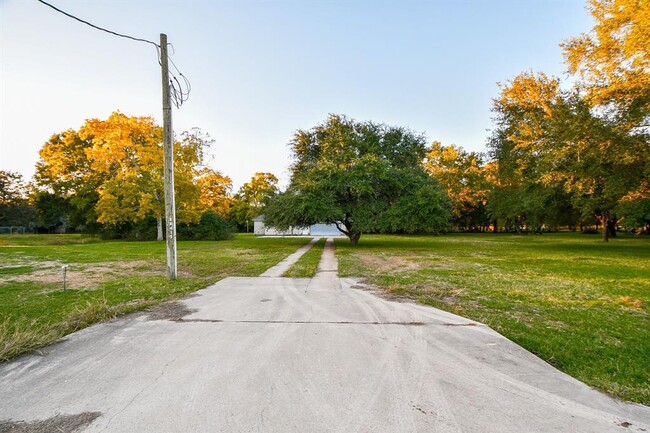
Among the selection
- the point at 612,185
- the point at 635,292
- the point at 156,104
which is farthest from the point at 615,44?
the point at 156,104

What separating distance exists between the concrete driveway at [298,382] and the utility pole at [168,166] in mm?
3747

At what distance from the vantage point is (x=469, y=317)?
477cm

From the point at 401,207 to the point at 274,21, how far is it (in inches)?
434

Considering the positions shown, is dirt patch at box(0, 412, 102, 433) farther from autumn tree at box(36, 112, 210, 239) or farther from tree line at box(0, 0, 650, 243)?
autumn tree at box(36, 112, 210, 239)

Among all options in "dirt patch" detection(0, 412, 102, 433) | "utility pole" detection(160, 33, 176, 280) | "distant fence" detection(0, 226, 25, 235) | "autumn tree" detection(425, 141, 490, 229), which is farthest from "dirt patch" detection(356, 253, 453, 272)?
"distant fence" detection(0, 226, 25, 235)

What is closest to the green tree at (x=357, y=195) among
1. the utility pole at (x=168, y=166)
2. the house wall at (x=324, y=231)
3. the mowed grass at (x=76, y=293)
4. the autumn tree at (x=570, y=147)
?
the autumn tree at (x=570, y=147)

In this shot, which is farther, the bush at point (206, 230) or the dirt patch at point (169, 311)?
the bush at point (206, 230)

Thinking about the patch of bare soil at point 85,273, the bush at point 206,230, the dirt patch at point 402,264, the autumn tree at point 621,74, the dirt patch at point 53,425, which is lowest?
the dirt patch at point 402,264

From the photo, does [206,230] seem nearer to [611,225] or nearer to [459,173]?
A: [459,173]

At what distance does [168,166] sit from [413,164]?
1840 cm

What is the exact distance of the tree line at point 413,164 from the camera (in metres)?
11.8

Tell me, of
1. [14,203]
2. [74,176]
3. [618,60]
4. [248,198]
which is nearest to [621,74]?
[618,60]

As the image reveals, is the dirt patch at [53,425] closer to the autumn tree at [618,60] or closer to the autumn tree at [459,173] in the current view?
the autumn tree at [618,60]

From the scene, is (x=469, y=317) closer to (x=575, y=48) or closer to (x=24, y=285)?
(x=24, y=285)
